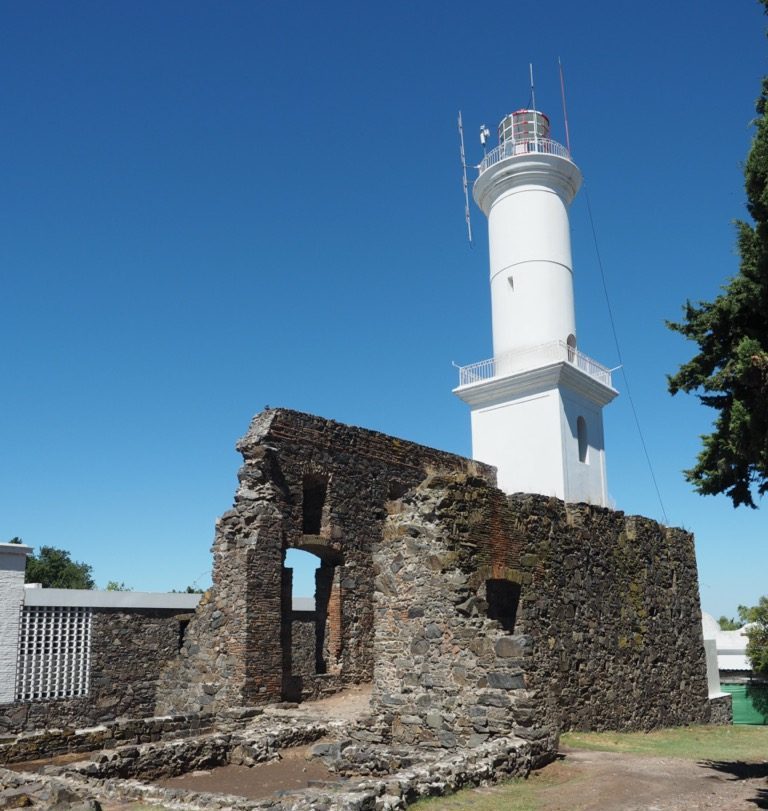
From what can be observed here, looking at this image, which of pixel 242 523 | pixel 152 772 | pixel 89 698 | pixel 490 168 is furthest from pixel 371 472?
pixel 490 168

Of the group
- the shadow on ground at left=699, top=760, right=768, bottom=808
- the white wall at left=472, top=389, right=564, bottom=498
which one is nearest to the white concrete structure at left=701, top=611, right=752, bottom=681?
the white wall at left=472, top=389, right=564, bottom=498

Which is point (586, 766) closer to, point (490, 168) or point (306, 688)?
point (306, 688)

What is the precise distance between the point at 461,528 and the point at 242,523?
16.7ft

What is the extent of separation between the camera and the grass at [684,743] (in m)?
11.9

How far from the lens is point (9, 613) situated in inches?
593

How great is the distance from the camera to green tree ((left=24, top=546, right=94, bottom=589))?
48188mm

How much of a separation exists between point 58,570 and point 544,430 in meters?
35.9

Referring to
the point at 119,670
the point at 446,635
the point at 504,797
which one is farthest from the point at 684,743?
the point at 119,670

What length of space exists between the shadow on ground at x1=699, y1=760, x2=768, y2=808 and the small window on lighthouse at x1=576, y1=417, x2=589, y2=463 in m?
15.3

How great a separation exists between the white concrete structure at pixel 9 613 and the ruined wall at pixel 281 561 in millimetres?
2779

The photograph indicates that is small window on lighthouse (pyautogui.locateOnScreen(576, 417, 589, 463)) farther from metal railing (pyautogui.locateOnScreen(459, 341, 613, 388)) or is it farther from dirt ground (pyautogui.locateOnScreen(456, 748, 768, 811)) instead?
dirt ground (pyautogui.locateOnScreen(456, 748, 768, 811))

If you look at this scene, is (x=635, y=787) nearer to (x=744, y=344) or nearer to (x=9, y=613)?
(x=744, y=344)

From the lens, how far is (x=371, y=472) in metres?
17.8

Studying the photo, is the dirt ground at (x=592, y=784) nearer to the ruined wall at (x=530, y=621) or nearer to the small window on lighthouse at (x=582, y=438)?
the ruined wall at (x=530, y=621)
